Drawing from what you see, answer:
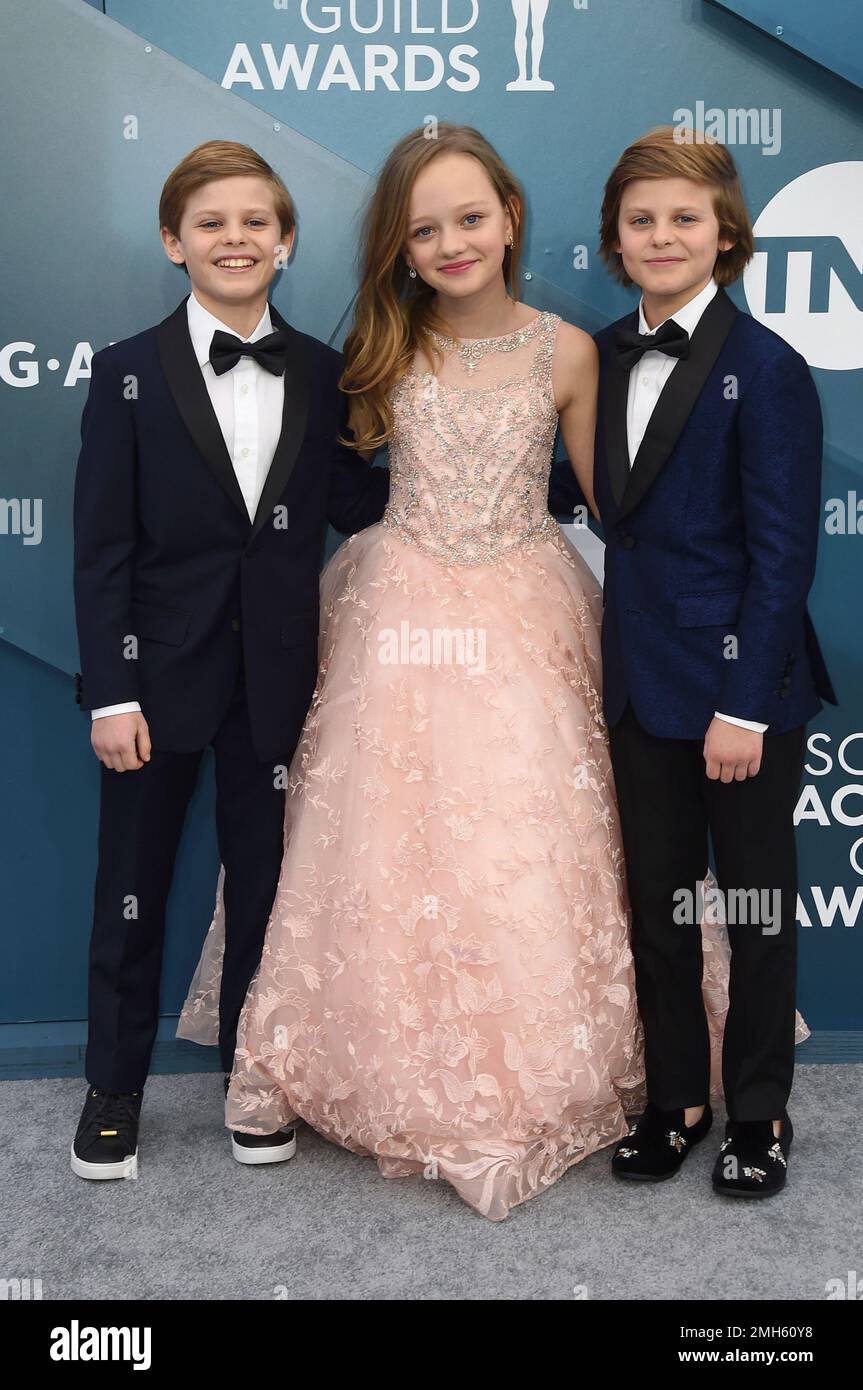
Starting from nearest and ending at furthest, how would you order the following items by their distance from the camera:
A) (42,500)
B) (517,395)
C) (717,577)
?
(717,577), (517,395), (42,500)

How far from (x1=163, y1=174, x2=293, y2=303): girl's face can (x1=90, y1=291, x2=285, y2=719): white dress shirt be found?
2.8 inches

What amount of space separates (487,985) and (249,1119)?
1.65 feet

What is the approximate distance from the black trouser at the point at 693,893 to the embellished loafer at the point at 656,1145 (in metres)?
0.04

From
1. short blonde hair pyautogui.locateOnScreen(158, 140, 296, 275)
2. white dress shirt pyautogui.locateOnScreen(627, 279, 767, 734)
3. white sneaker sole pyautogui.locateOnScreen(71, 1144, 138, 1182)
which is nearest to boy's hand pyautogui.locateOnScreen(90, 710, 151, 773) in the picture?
white sneaker sole pyautogui.locateOnScreen(71, 1144, 138, 1182)

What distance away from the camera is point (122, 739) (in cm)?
214

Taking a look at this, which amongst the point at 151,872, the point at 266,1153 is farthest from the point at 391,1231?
the point at 151,872

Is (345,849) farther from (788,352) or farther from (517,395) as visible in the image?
(788,352)

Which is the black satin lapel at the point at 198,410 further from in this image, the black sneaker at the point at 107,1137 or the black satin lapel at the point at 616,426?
A: the black sneaker at the point at 107,1137

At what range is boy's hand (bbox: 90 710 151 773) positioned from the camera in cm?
214

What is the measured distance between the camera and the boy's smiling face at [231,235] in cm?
209

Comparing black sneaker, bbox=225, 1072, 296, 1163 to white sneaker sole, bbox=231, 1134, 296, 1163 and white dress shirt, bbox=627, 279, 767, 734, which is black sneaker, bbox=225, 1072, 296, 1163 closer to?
white sneaker sole, bbox=231, 1134, 296, 1163
